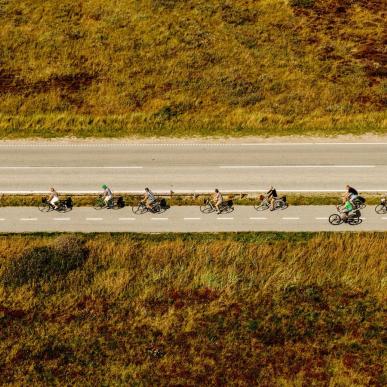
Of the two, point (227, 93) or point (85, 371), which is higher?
point (227, 93)

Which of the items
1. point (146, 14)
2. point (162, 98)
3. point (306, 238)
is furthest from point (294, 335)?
point (146, 14)

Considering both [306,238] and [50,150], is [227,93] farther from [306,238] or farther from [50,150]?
[306,238]

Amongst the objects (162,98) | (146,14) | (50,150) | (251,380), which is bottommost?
(251,380)

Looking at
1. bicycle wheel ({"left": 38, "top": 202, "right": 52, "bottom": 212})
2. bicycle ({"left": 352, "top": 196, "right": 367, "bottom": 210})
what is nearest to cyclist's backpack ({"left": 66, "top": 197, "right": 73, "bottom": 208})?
bicycle wheel ({"left": 38, "top": 202, "right": 52, "bottom": 212})

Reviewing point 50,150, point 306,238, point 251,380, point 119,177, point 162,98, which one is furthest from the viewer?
point 162,98

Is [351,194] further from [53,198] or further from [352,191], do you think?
[53,198]

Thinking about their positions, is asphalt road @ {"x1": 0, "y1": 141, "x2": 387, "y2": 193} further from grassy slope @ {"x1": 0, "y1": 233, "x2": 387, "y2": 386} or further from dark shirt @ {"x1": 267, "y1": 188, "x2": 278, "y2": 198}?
grassy slope @ {"x1": 0, "y1": 233, "x2": 387, "y2": 386}

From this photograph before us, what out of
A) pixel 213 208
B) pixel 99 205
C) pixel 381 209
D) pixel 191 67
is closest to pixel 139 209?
pixel 99 205

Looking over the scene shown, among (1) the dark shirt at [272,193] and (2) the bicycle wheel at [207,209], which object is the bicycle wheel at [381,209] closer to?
(1) the dark shirt at [272,193]
